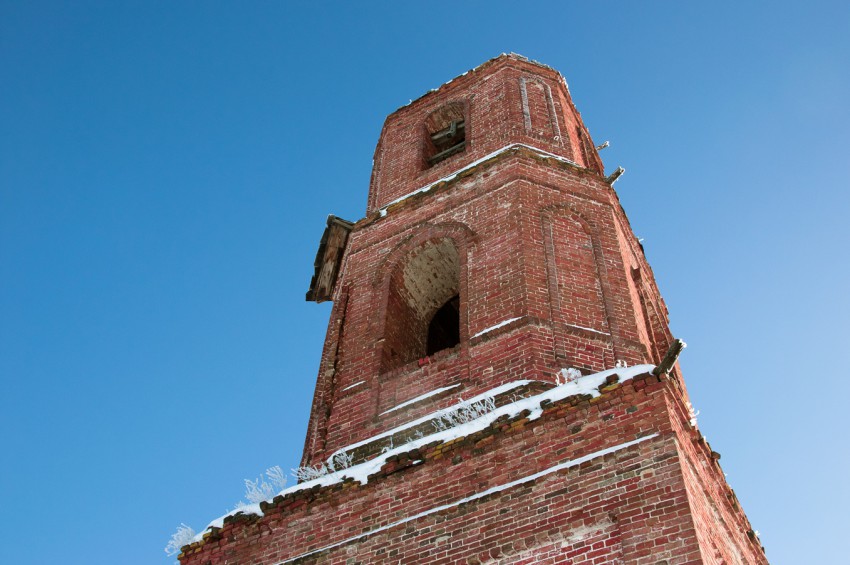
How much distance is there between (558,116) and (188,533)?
919cm

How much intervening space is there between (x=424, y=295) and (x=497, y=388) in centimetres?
361

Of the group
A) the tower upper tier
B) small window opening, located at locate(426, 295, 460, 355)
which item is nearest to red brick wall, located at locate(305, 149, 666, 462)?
small window opening, located at locate(426, 295, 460, 355)

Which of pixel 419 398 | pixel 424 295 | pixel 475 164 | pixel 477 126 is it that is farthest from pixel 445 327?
pixel 477 126

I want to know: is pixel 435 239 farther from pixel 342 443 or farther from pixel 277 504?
pixel 277 504

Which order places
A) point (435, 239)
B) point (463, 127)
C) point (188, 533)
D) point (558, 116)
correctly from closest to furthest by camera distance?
point (188, 533) < point (435, 239) < point (558, 116) < point (463, 127)

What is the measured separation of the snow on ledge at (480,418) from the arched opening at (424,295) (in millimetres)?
2715

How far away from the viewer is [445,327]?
1255cm

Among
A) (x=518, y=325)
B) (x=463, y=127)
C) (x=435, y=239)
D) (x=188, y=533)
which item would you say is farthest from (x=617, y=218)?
(x=188, y=533)

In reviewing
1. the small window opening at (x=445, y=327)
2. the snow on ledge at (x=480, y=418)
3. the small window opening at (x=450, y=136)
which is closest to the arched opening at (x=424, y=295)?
the small window opening at (x=445, y=327)

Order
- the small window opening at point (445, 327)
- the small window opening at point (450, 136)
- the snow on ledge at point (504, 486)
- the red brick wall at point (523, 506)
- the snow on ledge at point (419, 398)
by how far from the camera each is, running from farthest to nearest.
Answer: the small window opening at point (450, 136) < the small window opening at point (445, 327) < the snow on ledge at point (419, 398) < the snow on ledge at point (504, 486) < the red brick wall at point (523, 506)

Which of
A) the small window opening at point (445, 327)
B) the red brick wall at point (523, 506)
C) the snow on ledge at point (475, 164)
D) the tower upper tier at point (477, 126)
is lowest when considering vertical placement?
the red brick wall at point (523, 506)

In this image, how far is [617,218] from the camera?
11922 millimetres

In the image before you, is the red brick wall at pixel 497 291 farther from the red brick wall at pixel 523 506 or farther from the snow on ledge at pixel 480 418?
the red brick wall at pixel 523 506

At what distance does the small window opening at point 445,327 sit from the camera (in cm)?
1225
